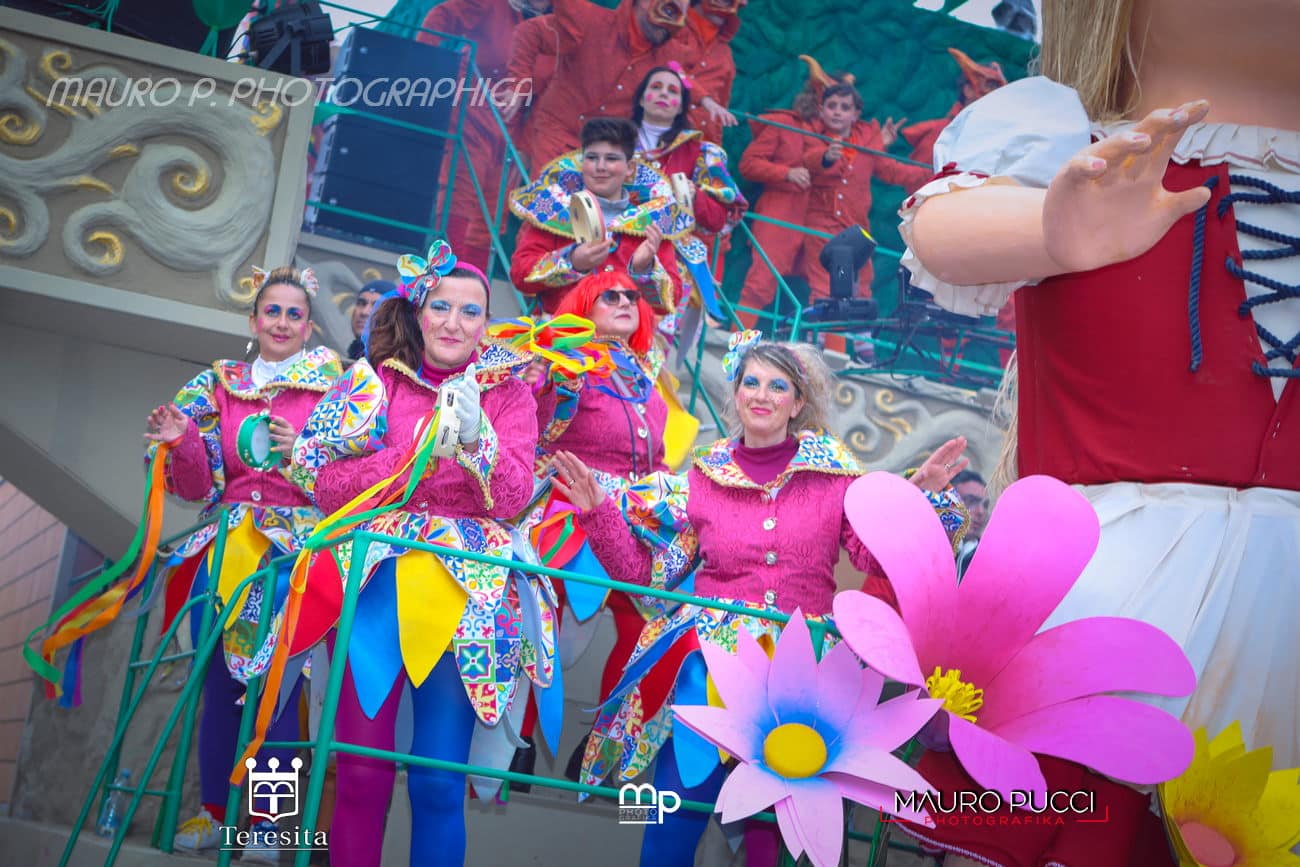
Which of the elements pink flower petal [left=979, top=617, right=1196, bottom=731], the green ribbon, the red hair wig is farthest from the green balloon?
pink flower petal [left=979, top=617, right=1196, bottom=731]

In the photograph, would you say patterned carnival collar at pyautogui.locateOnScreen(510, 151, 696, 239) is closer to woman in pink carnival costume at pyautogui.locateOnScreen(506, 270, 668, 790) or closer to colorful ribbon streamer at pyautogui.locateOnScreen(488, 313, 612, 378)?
woman in pink carnival costume at pyautogui.locateOnScreen(506, 270, 668, 790)

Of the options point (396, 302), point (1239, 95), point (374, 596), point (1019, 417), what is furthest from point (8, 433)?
point (1239, 95)

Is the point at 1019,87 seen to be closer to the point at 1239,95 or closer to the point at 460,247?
the point at 1239,95

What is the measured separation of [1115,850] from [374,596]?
4.62ft

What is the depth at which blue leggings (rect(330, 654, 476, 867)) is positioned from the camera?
241cm

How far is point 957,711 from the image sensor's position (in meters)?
1.61

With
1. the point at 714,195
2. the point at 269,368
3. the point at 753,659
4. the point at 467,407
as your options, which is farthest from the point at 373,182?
the point at 753,659

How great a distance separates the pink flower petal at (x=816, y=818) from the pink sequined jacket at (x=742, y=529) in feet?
3.20

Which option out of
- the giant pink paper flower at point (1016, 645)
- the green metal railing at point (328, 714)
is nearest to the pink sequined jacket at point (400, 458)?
the green metal railing at point (328, 714)

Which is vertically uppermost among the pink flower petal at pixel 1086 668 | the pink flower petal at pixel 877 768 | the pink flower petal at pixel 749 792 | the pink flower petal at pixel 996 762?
the pink flower petal at pixel 1086 668

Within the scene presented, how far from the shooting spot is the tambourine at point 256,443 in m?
3.11

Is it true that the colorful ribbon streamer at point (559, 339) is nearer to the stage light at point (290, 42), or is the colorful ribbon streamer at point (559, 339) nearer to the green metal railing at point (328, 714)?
the green metal railing at point (328, 714)

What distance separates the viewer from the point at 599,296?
11.6ft

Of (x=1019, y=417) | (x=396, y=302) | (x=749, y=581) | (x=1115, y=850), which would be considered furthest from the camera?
(x=396, y=302)
